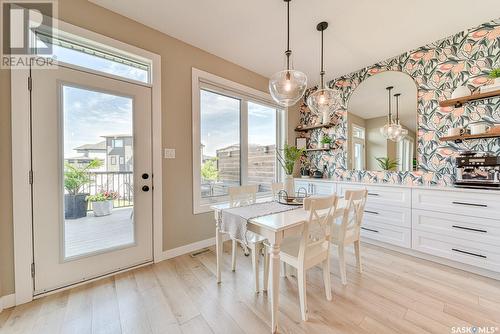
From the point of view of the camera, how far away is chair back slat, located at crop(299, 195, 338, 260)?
1.49 metres

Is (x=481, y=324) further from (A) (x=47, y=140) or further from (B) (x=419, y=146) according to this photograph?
(A) (x=47, y=140)

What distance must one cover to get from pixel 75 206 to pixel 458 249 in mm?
3954

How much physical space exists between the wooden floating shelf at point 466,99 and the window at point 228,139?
239 centimetres

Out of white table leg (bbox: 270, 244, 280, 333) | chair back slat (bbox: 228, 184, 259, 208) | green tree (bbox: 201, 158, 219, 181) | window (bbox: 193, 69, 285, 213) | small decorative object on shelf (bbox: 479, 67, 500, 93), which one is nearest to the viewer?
white table leg (bbox: 270, 244, 280, 333)

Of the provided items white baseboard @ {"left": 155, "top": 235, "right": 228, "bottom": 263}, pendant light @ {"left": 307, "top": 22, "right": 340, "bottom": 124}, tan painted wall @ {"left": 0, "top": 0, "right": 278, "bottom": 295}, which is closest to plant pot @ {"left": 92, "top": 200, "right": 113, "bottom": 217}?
tan painted wall @ {"left": 0, "top": 0, "right": 278, "bottom": 295}

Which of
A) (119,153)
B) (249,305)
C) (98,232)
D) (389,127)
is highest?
(389,127)

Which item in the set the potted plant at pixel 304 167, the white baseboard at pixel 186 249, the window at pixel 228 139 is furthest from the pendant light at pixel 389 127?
the white baseboard at pixel 186 249

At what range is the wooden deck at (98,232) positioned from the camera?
1915mm

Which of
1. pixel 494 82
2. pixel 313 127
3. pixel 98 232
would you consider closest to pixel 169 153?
pixel 98 232

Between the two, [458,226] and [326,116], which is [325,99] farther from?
[458,226]

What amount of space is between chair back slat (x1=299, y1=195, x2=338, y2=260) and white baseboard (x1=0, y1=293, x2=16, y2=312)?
232cm

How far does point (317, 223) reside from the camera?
162cm

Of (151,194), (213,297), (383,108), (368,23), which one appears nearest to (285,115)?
(383,108)

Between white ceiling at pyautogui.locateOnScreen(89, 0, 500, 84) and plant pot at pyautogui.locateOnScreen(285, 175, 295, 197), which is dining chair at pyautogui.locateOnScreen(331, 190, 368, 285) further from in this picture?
white ceiling at pyautogui.locateOnScreen(89, 0, 500, 84)
